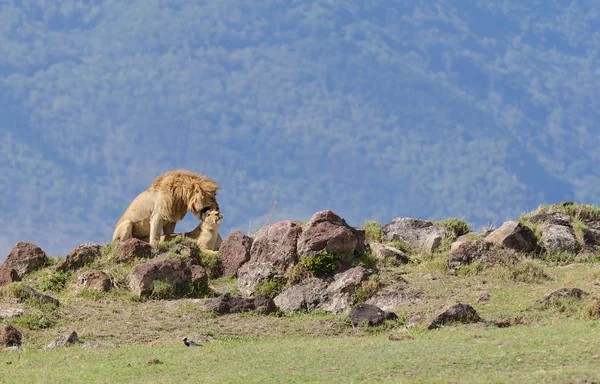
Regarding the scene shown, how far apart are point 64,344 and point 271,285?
5.36 meters

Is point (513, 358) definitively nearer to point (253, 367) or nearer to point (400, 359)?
point (400, 359)

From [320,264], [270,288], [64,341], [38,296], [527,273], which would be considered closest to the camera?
[64,341]

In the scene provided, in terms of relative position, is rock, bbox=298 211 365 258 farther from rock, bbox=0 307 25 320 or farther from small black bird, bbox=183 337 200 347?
rock, bbox=0 307 25 320

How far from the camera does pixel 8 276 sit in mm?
20938

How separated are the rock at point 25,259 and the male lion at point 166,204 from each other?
1912mm

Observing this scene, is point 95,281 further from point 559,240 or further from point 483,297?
point 559,240

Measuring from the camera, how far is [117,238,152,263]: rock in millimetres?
21766

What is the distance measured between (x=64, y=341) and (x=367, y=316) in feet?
18.0

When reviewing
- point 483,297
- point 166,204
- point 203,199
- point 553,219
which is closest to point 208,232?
point 203,199

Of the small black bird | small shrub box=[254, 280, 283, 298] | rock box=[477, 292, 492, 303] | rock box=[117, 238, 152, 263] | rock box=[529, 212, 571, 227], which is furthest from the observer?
rock box=[529, 212, 571, 227]

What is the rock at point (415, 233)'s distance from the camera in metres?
23.9

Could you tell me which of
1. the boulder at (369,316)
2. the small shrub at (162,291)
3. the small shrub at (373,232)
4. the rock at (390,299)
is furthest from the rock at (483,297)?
the small shrub at (162,291)

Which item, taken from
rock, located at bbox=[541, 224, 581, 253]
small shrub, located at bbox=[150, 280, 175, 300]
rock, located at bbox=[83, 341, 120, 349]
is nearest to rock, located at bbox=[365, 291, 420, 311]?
small shrub, located at bbox=[150, 280, 175, 300]

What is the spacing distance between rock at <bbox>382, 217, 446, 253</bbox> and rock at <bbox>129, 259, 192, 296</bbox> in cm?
655
